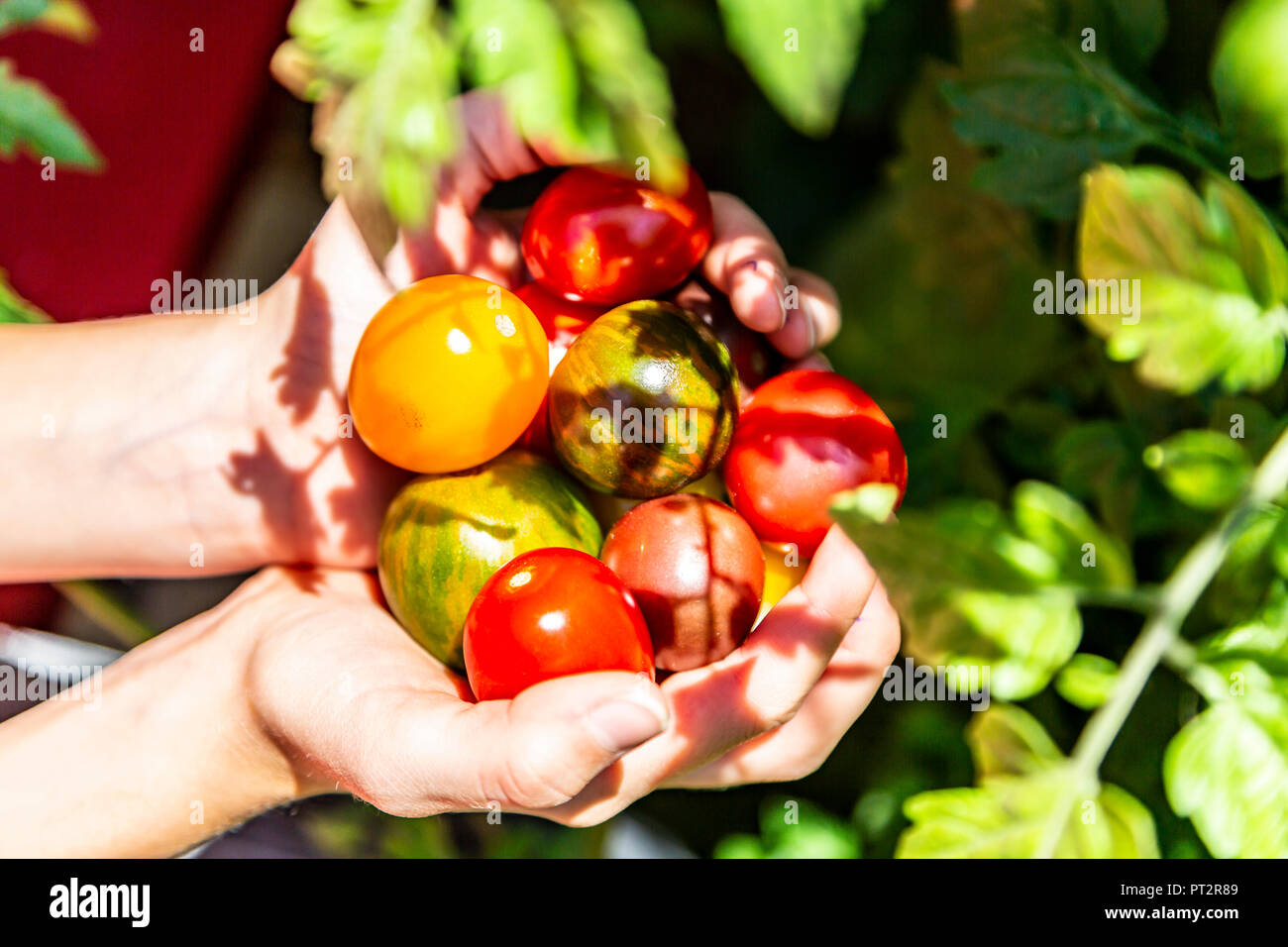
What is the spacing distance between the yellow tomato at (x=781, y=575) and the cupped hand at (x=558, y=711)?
0.09 metres

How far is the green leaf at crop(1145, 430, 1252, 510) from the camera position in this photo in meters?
0.62

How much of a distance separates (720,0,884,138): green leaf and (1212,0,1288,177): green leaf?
15.0 inches

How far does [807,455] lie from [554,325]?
374mm

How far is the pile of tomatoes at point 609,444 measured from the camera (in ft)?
3.45

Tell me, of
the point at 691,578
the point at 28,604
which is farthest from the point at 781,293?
the point at 28,604

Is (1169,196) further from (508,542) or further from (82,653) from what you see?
(82,653)

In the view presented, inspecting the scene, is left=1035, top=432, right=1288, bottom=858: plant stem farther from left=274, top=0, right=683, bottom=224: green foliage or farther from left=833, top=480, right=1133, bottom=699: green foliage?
left=274, top=0, right=683, bottom=224: green foliage

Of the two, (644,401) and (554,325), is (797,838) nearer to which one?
(644,401)

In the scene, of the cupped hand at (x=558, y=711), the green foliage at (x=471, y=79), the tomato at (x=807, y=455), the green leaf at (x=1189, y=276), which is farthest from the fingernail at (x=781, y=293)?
the green foliage at (x=471, y=79)

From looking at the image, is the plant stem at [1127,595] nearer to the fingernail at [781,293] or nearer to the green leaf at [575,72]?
the green leaf at [575,72]
